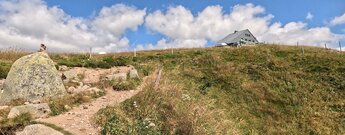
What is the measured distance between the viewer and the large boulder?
19703mm

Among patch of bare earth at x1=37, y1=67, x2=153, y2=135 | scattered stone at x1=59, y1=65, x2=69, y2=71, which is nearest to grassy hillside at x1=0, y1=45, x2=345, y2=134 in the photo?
patch of bare earth at x1=37, y1=67, x2=153, y2=135

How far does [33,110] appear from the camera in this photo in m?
16.4

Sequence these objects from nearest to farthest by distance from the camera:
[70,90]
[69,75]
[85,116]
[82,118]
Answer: [82,118]
[85,116]
[70,90]
[69,75]

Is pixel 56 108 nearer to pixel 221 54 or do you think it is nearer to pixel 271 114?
pixel 271 114

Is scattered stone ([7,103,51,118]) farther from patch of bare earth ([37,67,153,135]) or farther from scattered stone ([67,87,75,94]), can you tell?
scattered stone ([67,87,75,94])

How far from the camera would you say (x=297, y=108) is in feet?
84.9

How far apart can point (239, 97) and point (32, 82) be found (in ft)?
48.7

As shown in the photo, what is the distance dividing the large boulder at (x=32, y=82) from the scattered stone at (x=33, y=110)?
10.2 feet

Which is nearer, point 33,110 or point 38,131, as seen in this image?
point 38,131

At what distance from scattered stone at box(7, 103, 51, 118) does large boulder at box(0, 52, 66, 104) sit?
3.11 m

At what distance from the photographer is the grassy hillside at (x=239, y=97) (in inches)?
603

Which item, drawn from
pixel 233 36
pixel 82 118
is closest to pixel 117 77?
pixel 82 118

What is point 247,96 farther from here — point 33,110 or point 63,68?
point 33,110

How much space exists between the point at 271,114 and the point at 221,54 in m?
15.9
